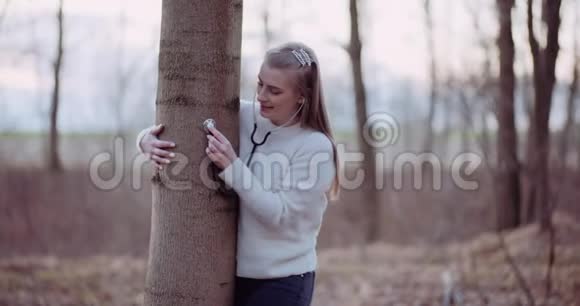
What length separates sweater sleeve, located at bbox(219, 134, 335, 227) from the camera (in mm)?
2453

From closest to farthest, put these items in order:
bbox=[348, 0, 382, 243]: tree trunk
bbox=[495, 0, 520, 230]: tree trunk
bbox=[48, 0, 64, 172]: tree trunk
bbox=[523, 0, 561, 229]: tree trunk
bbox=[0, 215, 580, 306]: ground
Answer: bbox=[523, 0, 561, 229]: tree trunk, bbox=[0, 215, 580, 306]: ground, bbox=[495, 0, 520, 230]: tree trunk, bbox=[348, 0, 382, 243]: tree trunk, bbox=[48, 0, 64, 172]: tree trunk

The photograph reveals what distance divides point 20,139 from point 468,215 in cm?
1196

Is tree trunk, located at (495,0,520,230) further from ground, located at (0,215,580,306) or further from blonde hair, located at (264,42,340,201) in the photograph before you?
blonde hair, located at (264,42,340,201)

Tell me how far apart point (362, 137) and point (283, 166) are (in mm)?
12067

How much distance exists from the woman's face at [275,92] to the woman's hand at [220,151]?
0.21m

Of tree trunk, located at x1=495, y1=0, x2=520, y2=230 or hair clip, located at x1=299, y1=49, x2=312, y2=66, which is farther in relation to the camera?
tree trunk, located at x1=495, y1=0, x2=520, y2=230

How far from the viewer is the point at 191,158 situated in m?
2.55

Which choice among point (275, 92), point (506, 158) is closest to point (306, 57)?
point (275, 92)

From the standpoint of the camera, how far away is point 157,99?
8.68 feet

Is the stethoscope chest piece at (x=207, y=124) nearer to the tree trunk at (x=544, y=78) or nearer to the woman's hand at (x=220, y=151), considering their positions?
the woman's hand at (x=220, y=151)

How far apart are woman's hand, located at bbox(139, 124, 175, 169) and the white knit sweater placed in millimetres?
224

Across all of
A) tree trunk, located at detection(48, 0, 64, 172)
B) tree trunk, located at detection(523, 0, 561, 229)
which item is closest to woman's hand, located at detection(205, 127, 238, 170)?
tree trunk, located at detection(523, 0, 561, 229)

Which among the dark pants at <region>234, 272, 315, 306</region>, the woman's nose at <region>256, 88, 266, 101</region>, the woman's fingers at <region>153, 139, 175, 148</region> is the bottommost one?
the dark pants at <region>234, 272, 315, 306</region>

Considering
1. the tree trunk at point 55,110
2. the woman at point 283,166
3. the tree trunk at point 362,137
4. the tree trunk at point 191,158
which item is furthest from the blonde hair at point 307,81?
the tree trunk at point 55,110
